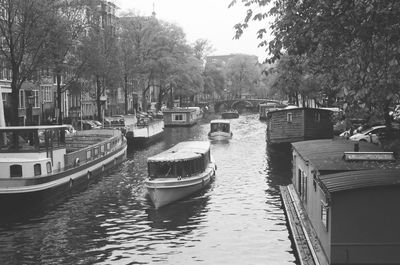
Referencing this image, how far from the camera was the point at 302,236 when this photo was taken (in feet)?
56.1

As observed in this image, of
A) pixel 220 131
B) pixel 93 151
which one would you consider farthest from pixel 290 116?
pixel 220 131

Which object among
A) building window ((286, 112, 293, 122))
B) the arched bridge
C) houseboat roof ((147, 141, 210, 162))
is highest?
the arched bridge

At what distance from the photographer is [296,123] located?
4100 cm

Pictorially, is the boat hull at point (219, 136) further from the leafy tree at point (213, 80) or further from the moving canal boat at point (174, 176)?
the leafy tree at point (213, 80)

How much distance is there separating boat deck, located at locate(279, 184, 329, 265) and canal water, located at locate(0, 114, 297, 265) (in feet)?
2.65

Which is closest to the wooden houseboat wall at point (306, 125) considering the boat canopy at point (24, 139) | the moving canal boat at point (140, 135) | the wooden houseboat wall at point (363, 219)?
the moving canal boat at point (140, 135)

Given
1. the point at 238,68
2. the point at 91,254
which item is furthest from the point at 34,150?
the point at 238,68

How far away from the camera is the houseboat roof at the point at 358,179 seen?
12828 mm

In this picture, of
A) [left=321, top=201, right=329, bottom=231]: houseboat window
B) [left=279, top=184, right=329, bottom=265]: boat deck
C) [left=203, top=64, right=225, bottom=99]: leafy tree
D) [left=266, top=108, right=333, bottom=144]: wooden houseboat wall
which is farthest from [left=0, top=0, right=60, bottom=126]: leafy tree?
[left=203, top=64, right=225, bottom=99]: leafy tree

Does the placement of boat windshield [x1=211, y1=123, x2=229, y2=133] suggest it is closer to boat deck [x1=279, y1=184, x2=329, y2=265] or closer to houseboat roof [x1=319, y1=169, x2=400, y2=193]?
boat deck [x1=279, y1=184, x2=329, y2=265]

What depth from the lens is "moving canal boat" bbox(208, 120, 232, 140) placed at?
5672 centimetres

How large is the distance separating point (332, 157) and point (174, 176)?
33.1 ft

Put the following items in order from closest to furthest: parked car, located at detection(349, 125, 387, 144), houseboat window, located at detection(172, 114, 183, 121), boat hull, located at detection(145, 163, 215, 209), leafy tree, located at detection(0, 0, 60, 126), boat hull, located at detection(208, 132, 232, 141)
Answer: boat hull, located at detection(145, 163, 215, 209), leafy tree, located at detection(0, 0, 60, 126), parked car, located at detection(349, 125, 387, 144), boat hull, located at detection(208, 132, 232, 141), houseboat window, located at detection(172, 114, 183, 121)

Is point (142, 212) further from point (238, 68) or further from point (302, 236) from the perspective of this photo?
point (238, 68)
